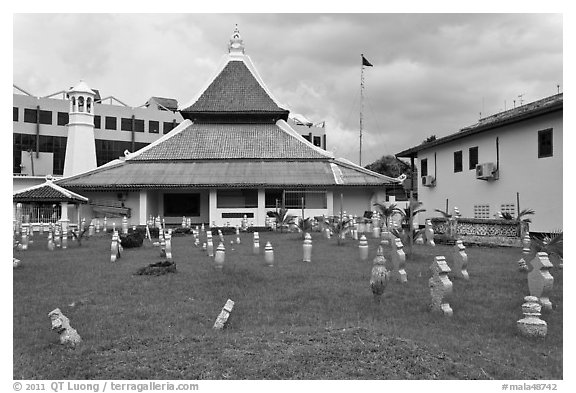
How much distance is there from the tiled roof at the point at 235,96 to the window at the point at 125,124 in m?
19.9

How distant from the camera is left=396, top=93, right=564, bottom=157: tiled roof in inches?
711

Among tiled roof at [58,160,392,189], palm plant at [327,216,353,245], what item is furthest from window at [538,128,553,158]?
tiled roof at [58,160,392,189]

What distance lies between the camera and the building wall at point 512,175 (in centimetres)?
1820

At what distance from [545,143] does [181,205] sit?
75.2 feet

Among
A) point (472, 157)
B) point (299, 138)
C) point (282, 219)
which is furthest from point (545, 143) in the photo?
point (299, 138)

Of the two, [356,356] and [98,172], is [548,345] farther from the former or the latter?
[98,172]

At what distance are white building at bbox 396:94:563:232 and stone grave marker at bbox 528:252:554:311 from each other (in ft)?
33.1

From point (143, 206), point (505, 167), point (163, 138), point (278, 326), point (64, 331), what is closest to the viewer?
point (64, 331)

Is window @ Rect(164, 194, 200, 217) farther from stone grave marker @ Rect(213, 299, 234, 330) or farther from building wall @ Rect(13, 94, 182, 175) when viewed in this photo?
stone grave marker @ Rect(213, 299, 234, 330)

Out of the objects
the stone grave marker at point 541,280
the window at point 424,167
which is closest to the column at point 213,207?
the window at point 424,167

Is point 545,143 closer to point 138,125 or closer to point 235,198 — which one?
point 235,198

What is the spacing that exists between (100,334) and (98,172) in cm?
2611

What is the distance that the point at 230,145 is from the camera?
34.0 m

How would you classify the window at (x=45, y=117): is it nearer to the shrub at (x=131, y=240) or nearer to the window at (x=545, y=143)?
the shrub at (x=131, y=240)
